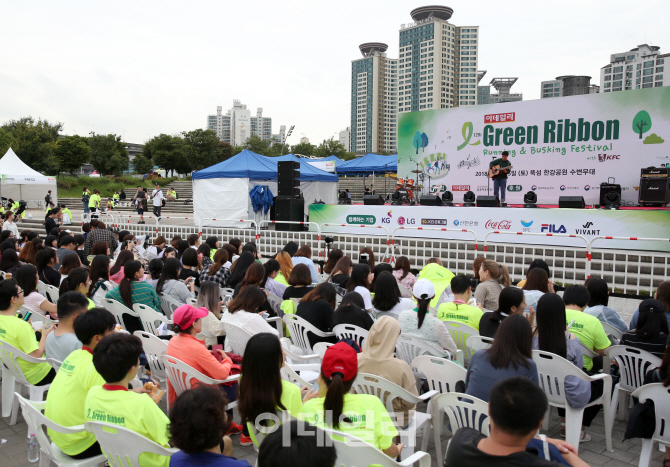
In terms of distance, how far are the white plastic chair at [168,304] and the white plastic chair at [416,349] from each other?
2717 mm

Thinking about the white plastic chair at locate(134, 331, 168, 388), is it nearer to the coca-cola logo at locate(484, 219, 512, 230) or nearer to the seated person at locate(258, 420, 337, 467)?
the seated person at locate(258, 420, 337, 467)

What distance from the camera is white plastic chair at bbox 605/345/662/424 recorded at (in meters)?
3.47

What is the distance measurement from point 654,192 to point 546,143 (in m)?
3.24

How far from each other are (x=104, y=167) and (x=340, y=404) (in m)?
50.9

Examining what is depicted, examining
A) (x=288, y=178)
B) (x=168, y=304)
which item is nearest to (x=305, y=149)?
(x=288, y=178)

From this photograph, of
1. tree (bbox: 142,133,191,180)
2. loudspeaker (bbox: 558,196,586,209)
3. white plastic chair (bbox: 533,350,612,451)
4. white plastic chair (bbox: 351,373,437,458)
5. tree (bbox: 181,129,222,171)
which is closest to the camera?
white plastic chair (bbox: 351,373,437,458)

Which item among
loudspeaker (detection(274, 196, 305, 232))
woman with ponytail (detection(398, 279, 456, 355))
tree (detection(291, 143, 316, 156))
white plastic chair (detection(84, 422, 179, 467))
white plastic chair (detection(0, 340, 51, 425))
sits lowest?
white plastic chair (detection(0, 340, 51, 425))

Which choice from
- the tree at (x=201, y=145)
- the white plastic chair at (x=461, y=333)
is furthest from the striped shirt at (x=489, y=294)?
the tree at (x=201, y=145)

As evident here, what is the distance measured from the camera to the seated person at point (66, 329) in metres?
3.41

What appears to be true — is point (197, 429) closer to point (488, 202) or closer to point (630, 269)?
point (630, 269)

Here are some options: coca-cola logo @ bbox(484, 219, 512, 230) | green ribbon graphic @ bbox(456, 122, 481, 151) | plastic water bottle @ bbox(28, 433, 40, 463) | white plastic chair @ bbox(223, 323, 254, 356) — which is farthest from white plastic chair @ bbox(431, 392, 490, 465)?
green ribbon graphic @ bbox(456, 122, 481, 151)

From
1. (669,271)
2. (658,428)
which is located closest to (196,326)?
(658,428)

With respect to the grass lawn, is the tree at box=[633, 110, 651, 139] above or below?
above

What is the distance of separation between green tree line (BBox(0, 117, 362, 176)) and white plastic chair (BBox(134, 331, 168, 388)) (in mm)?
36145
